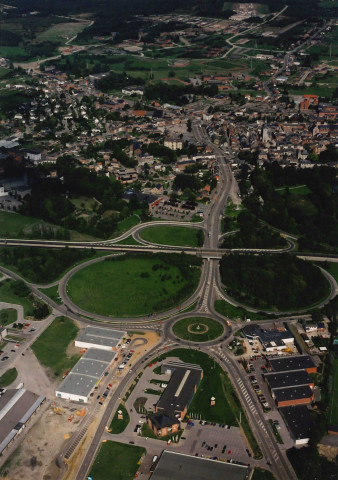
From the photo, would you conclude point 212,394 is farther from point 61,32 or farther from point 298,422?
point 61,32

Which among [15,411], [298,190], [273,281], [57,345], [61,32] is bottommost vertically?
[298,190]

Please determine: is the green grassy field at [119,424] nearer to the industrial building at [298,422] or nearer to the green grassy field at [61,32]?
the industrial building at [298,422]

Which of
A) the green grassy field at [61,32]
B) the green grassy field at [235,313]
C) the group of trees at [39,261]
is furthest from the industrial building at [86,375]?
the green grassy field at [61,32]

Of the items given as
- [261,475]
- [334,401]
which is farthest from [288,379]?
[261,475]

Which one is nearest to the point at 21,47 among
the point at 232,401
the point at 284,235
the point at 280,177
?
the point at 280,177

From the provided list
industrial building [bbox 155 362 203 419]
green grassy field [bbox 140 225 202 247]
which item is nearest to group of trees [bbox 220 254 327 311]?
green grassy field [bbox 140 225 202 247]

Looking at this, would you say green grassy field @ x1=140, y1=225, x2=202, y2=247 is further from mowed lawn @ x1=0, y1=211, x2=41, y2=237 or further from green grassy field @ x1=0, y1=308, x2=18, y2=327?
green grassy field @ x1=0, y1=308, x2=18, y2=327
